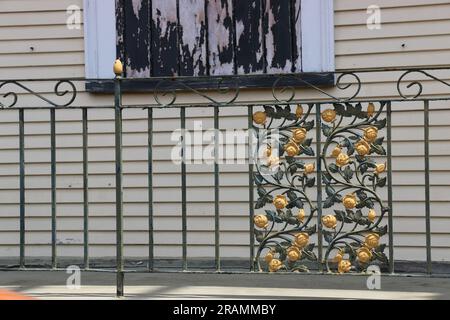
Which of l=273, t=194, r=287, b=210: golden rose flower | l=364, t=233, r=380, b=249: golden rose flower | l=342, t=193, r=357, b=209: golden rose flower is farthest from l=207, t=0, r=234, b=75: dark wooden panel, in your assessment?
l=364, t=233, r=380, b=249: golden rose flower

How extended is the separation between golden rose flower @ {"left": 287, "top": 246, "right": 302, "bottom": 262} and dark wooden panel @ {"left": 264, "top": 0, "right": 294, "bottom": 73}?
2.22m

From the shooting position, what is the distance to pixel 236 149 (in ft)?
23.3

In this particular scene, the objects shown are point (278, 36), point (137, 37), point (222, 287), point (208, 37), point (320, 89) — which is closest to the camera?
point (222, 287)

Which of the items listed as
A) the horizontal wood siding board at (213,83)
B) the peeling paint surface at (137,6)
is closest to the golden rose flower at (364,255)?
the horizontal wood siding board at (213,83)

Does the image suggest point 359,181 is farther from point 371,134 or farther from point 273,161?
point 273,161

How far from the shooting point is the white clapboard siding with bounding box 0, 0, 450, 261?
6.81 m

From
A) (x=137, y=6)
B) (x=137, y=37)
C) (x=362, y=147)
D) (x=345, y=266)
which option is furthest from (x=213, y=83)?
(x=345, y=266)

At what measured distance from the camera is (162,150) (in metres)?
7.25

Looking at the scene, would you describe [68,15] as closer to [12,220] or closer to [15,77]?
[15,77]

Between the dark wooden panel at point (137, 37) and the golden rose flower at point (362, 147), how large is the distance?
8.80 feet

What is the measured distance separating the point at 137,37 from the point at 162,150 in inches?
41.8

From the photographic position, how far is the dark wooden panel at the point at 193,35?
23.7 feet

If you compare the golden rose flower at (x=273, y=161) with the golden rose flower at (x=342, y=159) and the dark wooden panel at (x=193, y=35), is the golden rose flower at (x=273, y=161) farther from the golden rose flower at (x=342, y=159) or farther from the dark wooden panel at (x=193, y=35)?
the dark wooden panel at (x=193, y=35)
